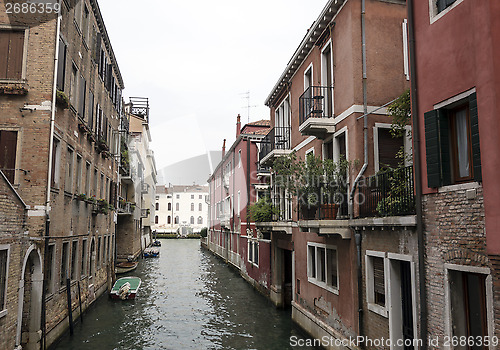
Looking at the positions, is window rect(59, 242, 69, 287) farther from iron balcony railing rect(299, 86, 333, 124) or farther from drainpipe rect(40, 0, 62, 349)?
iron balcony railing rect(299, 86, 333, 124)

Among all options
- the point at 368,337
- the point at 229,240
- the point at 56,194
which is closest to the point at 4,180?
the point at 56,194

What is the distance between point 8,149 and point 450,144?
10487 millimetres

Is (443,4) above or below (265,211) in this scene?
above

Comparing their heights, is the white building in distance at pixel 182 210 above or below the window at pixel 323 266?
above

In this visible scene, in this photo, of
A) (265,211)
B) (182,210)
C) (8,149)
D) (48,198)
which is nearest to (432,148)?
(48,198)

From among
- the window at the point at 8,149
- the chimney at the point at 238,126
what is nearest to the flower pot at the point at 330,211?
the window at the point at 8,149

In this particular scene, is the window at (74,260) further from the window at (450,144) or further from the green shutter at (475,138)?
the green shutter at (475,138)

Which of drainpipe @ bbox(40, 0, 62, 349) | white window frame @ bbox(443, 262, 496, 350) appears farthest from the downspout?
drainpipe @ bbox(40, 0, 62, 349)

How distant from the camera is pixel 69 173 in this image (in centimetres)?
1345

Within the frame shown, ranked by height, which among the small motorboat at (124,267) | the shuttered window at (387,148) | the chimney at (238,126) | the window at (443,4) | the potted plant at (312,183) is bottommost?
the small motorboat at (124,267)

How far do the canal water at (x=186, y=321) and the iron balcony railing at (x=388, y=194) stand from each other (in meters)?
5.63

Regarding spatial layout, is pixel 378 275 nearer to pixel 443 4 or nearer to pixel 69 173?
pixel 443 4

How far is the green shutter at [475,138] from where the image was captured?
575 cm

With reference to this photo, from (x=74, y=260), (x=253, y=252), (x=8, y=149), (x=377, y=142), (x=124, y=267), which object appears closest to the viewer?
(x=377, y=142)
